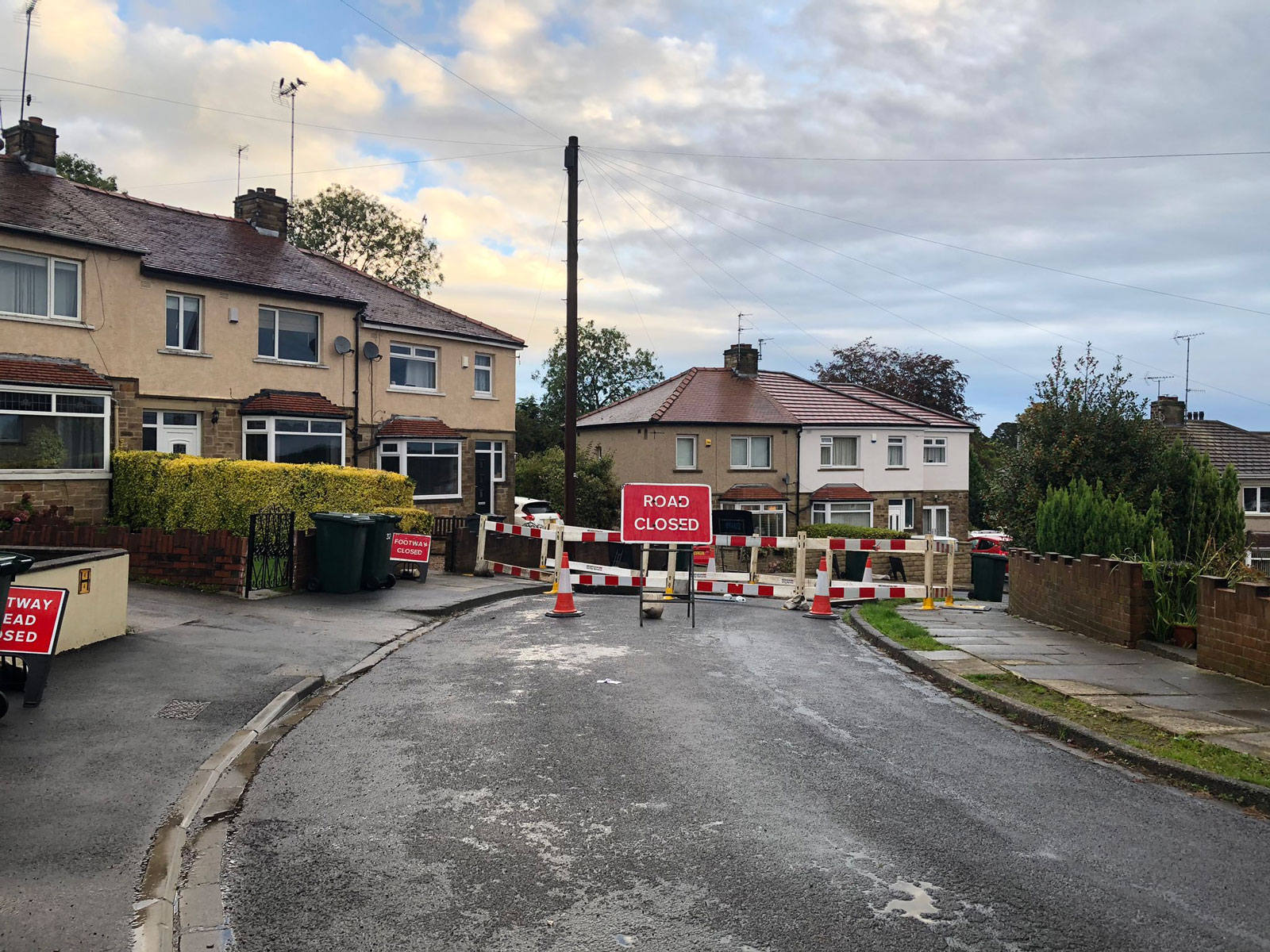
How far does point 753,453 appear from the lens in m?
42.0

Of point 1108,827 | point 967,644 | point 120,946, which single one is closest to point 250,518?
point 967,644

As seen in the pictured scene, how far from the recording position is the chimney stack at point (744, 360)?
4594 centimetres

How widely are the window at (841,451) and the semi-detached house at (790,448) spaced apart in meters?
0.04

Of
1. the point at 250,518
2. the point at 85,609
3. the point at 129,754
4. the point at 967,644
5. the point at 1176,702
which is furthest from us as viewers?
the point at 250,518

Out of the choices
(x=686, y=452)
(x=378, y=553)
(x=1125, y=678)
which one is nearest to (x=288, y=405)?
(x=378, y=553)

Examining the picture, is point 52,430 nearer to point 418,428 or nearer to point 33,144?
point 33,144

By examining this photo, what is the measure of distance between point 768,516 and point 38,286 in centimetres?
2792

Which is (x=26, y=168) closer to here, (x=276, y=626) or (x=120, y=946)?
(x=276, y=626)

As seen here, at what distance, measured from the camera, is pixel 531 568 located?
64.6 feet

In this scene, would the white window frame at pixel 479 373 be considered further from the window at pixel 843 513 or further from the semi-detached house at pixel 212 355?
the window at pixel 843 513

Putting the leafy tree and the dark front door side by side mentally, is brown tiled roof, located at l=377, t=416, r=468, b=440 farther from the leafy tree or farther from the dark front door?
the leafy tree

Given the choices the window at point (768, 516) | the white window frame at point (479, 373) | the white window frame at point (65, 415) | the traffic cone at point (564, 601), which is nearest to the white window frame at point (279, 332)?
the white window frame at point (65, 415)

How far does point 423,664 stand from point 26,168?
2014 centimetres

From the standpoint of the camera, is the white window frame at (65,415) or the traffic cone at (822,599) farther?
the white window frame at (65,415)
